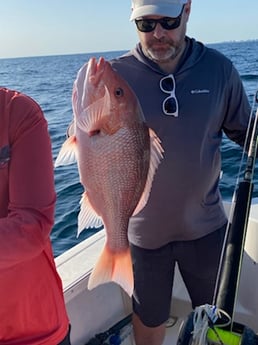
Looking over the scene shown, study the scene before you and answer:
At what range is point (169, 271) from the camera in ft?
8.67

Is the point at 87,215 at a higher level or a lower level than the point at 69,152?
lower

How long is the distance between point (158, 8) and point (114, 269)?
3.90 feet

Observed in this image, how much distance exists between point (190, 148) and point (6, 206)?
116cm

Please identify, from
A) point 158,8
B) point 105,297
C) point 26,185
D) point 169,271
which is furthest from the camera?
point 105,297

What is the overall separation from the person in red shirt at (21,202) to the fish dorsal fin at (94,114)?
13 centimetres

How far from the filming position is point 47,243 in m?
1.56

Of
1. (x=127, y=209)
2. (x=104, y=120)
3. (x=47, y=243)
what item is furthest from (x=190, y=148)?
(x=47, y=243)

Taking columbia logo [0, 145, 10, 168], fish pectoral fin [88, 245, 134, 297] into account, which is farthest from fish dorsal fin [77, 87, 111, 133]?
fish pectoral fin [88, 245, 134, 297]

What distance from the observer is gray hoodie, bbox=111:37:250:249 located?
7.92 feet

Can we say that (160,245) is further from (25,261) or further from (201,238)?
(25,261)

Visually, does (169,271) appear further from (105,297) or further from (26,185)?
(26,185)

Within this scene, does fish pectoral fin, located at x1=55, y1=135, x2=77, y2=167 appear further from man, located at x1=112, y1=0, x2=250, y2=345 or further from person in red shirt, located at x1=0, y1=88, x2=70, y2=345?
man, located at x1=112, y1=0, x2=250, y2=345

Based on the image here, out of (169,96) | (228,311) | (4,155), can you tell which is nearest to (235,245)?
(228,311)

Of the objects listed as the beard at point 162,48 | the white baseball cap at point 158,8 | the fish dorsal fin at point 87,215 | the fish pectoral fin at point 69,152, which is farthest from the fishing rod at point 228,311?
the white baseball cap at point 158,8
